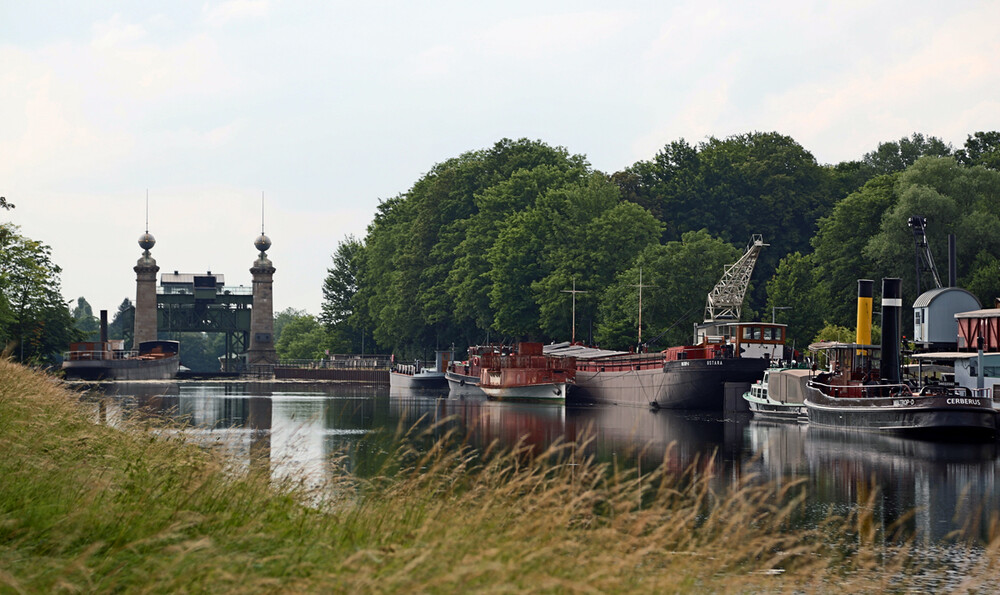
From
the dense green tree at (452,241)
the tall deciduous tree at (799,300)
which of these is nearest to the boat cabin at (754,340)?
the tall deciduous tree at (799,300)

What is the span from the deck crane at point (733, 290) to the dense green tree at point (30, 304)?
44.1 m

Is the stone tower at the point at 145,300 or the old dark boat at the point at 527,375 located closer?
the old dark boat at the point at 527,375

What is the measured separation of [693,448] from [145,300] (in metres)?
119

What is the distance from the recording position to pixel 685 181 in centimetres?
11594

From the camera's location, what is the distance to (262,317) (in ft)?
486

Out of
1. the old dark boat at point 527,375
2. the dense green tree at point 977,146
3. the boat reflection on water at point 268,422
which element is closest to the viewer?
the boat reflection on water at point 268,422

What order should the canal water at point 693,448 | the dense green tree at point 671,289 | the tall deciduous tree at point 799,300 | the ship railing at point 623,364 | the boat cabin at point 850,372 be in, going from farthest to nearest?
the dense green tree at point 671,289 < the tall deciduous tree at point 799,300 < the ship railing at point 623,364 < the boat cabin at point 850,372 < the canal water at point 693,448

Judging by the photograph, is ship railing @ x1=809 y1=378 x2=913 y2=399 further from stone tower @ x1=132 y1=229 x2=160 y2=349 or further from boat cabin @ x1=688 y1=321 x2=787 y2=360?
stone tower @ x1=132 y1=229 x2=160 y2=349

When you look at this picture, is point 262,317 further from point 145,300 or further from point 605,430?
point 605,430

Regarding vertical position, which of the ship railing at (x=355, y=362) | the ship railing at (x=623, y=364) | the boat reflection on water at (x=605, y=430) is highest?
the ship railing at (x=623, y=364)

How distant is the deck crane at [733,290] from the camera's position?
260 feet

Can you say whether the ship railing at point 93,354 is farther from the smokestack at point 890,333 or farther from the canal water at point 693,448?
the smokestack at point 890,333

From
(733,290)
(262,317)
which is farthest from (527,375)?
(262,317)

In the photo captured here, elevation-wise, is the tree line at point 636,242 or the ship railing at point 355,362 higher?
the tree line at point 636,242
